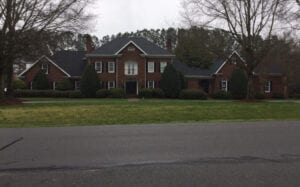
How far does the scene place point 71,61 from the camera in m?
71.8

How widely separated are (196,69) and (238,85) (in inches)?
375

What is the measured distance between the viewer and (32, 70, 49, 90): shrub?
2576 inches

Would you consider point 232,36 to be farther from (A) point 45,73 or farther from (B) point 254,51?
(A) point 45,73

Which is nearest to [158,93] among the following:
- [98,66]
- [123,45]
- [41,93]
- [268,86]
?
[123,45]

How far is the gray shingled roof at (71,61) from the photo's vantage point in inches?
2729

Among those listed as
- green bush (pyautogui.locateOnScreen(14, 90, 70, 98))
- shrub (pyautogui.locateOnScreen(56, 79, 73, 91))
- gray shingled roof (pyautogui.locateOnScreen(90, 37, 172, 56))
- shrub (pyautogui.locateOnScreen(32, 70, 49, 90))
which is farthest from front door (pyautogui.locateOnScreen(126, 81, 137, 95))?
shrub (pyautogui.locateOnScreen(32, 70, 49, 90))

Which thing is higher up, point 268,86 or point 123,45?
point 123,45

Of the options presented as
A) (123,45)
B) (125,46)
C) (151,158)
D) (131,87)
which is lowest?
(151,158)

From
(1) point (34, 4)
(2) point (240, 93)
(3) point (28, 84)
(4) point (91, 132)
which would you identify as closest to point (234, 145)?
(4) point (91, 132)

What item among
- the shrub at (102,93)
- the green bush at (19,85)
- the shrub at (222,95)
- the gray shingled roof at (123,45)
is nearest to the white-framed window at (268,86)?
the shrub at (222,95)

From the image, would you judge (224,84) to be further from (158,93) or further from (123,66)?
(123,66)

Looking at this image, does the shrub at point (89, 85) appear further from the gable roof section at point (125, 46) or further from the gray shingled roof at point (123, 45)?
the gray shingled roof at point (123, 45)

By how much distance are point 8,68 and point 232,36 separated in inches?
861

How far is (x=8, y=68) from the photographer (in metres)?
44.2
